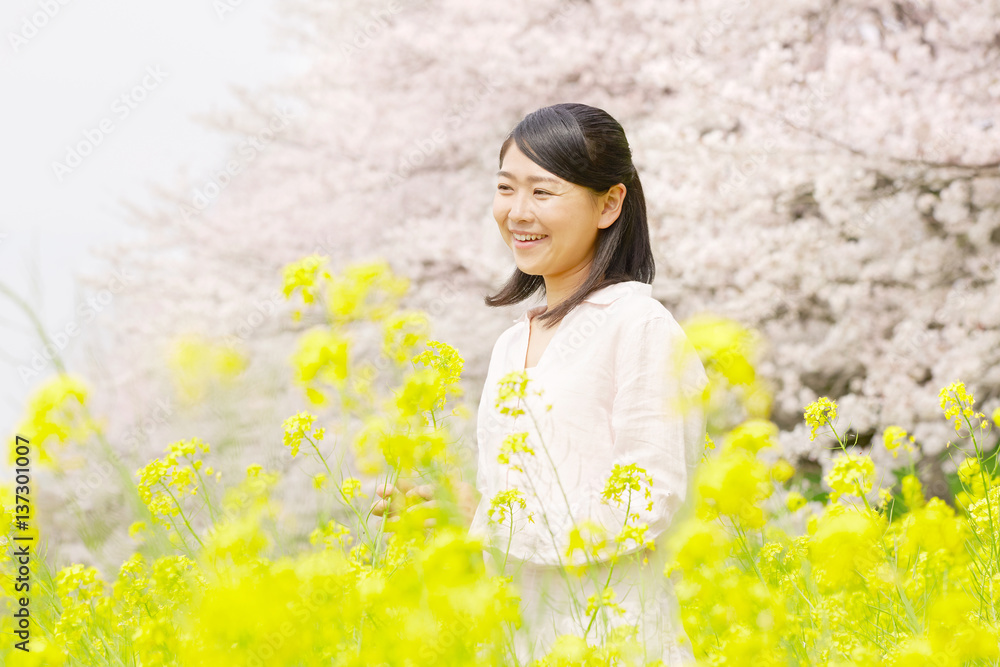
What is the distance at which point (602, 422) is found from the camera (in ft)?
4.80

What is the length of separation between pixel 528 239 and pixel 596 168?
195mm

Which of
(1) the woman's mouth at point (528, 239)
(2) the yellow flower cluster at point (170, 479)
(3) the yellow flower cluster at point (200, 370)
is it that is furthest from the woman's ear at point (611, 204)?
(2) the yellow flower cluster at point (170, 479)

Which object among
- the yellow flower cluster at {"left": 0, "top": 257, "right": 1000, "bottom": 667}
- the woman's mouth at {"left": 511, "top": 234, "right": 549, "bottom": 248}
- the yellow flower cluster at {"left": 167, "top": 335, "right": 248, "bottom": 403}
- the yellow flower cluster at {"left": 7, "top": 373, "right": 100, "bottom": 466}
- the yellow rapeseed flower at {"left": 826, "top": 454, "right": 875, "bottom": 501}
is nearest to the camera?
the yellow flower cluster at {"left": 0, "top": 257, "right": 1000, "bottom": 667}

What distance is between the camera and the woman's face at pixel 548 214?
62.6 inches

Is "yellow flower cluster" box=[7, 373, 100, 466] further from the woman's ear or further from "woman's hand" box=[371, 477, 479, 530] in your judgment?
the woman's ear

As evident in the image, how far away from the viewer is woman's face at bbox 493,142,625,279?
1590 millimetres

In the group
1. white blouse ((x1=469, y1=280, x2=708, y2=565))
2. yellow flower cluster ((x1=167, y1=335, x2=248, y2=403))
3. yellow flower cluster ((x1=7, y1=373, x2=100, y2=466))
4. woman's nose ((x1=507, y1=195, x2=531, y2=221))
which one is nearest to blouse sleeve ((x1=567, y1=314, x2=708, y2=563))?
white blouse ((x1=469, y1=280, x2=708, y2=565))

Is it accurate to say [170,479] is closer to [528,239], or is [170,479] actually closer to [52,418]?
[52,418]

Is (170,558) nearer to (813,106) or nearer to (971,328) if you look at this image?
(813,106)

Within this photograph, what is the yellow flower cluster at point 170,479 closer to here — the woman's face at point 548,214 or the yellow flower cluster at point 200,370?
the yellow flower cluster at point 200,370

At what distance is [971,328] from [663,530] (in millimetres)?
3093

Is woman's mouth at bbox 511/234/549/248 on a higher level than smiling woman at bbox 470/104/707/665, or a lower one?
higher

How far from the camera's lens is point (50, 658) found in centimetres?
118

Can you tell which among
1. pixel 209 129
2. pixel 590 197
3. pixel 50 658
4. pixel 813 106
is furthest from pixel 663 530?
pixel 209 129
